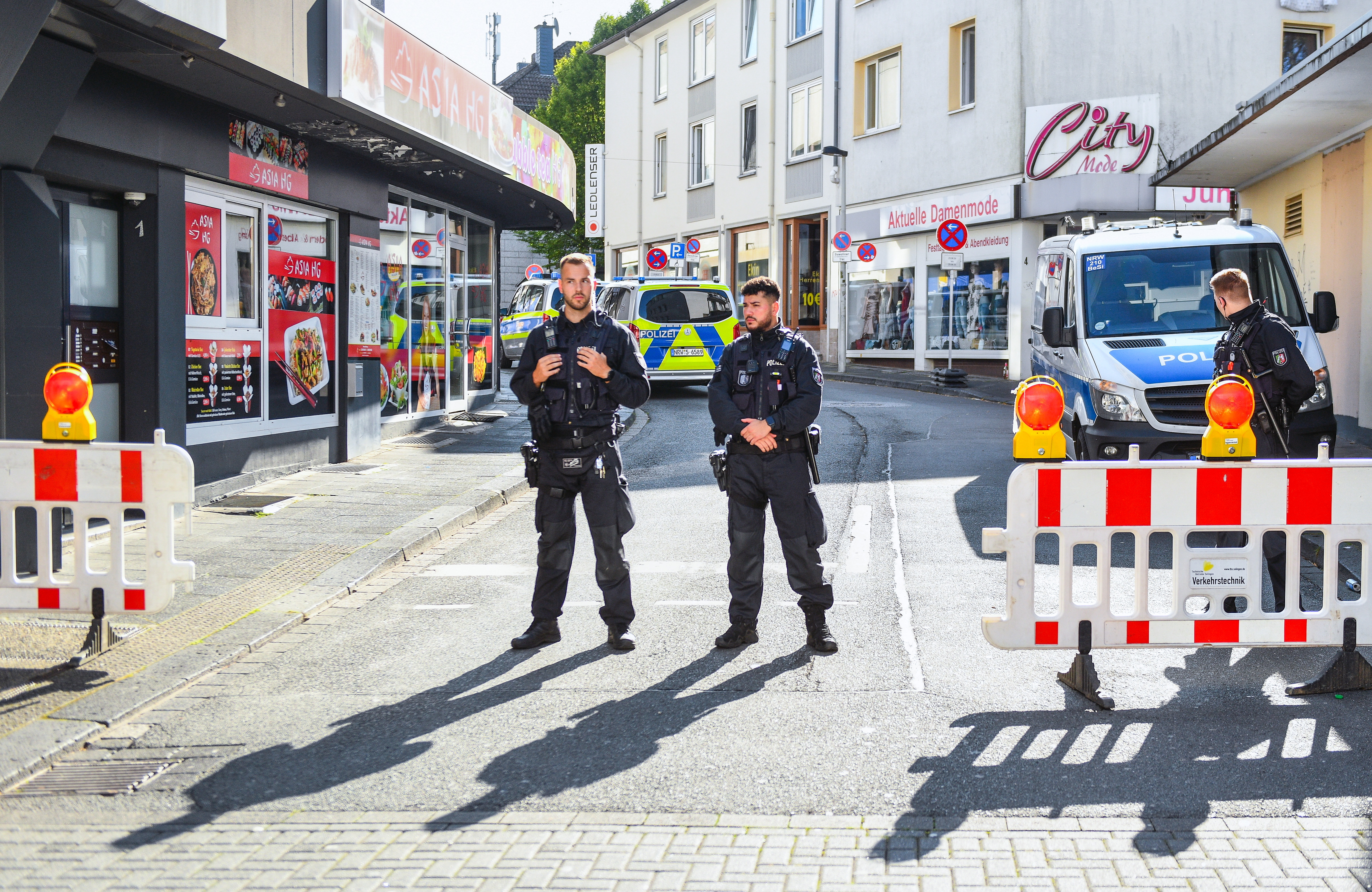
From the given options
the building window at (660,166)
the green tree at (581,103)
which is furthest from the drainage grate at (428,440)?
the green tree at (581,103)

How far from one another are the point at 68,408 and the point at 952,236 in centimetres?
2262

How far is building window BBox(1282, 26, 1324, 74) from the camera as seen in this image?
2852cm

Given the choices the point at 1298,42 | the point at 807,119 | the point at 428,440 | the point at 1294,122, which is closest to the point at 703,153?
the point at 807,119

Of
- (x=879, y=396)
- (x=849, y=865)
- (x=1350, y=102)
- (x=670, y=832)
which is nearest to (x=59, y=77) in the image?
(x=670, y=832)

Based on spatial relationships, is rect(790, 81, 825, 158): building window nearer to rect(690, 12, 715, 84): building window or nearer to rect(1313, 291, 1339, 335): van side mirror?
rect(690, 12, 715, 84): building window

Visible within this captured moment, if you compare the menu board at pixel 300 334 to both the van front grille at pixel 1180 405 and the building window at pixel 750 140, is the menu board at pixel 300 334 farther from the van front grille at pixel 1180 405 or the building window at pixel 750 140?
the building window at pixel 750 140

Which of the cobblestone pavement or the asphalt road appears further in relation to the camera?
the asphalt road

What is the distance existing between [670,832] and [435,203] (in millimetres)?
14061

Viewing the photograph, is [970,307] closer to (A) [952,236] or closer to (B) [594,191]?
(A) [952,236]

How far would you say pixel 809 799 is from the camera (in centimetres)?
452

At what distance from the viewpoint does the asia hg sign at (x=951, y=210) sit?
28188 mm

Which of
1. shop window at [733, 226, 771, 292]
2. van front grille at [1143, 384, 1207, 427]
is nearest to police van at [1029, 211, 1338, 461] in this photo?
van front grille at [1143, 384, 1207, 427]

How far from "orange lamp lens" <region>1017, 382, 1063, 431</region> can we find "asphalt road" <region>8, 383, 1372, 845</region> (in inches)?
46.3

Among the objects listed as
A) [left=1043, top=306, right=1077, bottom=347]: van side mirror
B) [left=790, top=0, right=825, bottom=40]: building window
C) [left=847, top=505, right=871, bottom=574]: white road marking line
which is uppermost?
[left=790, top=0, right=825, bottom=40]: building window
